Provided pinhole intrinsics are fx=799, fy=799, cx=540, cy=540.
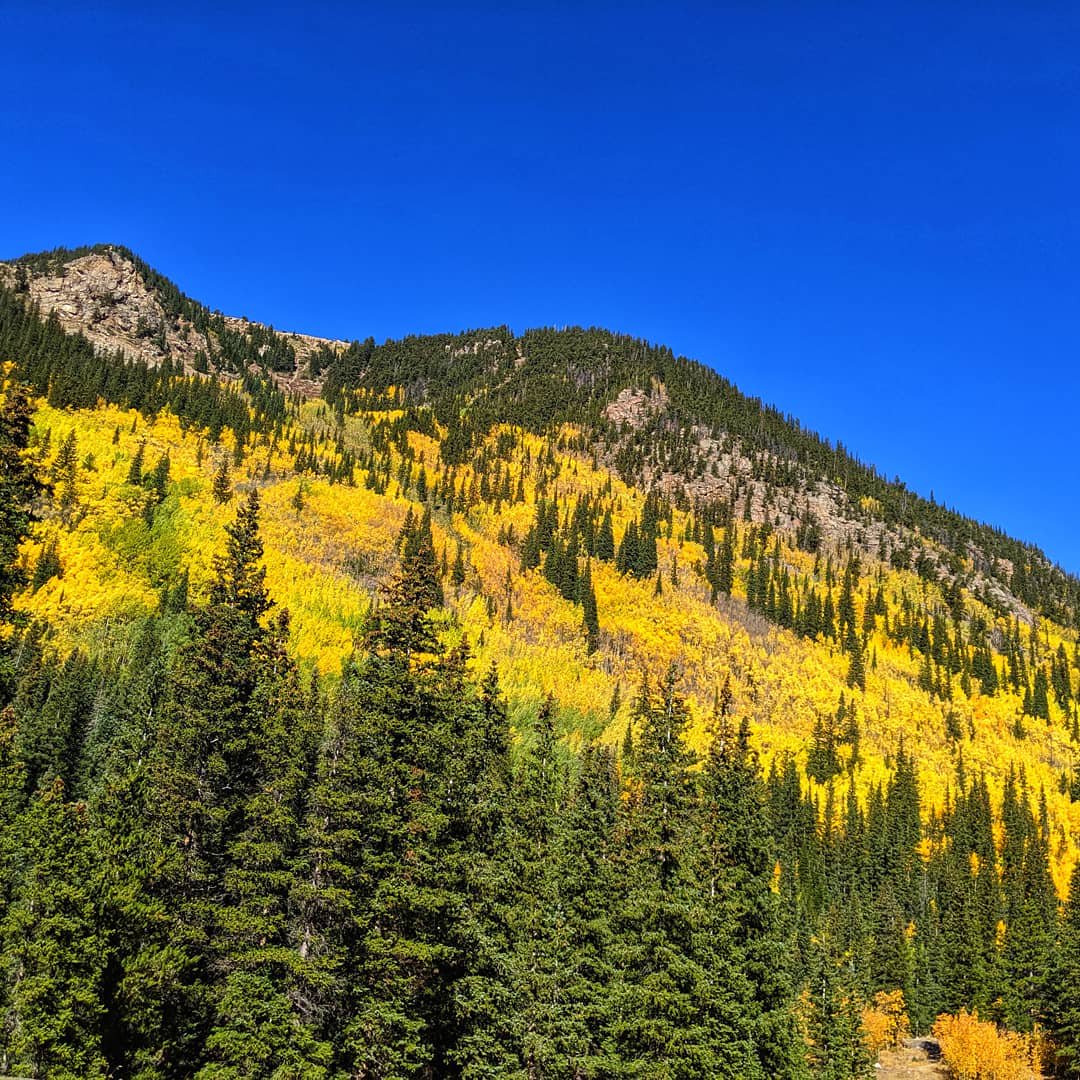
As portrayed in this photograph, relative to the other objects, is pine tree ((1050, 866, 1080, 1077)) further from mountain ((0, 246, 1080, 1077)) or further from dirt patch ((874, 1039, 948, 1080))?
dirt patch ((874, 1039, 948, 1080))

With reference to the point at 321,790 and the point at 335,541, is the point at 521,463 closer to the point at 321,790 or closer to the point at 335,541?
the point at 335,541

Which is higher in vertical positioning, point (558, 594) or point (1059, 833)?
point (558, 594)

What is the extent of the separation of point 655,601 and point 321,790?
4287 inches

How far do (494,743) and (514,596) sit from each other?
285 ft

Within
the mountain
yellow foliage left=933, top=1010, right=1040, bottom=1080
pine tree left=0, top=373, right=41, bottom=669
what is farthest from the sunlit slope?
pine tree left=0, top=373, right=41, bottom=669

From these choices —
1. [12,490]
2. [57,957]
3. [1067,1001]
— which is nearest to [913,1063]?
[1067,1001]

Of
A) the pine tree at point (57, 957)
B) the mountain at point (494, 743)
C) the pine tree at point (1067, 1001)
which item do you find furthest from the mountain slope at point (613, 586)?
the pine tree at point (57, 957)

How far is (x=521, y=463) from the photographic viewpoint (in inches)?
6964

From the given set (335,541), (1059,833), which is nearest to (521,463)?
(335,541)

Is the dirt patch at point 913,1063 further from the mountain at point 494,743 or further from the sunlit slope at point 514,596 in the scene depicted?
the sunlit slope at point 514,596

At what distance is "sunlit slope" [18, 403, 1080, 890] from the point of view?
272ft

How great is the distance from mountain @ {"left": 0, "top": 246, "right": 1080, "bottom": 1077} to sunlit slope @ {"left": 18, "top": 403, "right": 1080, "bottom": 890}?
0.66 metres

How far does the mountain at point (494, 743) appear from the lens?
22094mm

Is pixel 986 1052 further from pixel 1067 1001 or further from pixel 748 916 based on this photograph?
pixel 748 916
